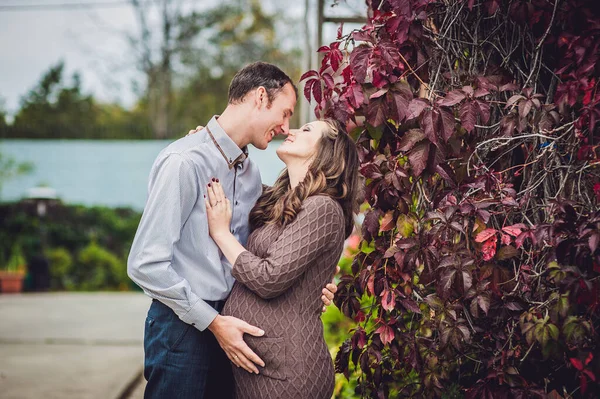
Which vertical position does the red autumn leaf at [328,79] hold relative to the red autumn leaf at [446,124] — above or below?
above

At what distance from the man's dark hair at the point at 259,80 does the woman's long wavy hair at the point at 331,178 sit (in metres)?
0.27

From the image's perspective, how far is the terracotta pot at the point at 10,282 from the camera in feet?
36.8

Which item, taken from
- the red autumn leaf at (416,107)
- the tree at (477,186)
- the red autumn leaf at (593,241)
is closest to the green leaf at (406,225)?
the tree at (477,186)

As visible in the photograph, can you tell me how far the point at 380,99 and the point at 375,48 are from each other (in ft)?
0.58

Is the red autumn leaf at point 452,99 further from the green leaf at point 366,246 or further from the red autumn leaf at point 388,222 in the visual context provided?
the green leaf at point 366,246

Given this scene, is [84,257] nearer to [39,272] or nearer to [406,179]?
[39,272]

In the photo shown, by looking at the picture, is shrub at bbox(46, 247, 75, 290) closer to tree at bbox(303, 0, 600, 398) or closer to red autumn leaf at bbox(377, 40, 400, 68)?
tree at bbox(303, 0, 600, 398)

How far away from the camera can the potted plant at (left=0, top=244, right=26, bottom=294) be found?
1123 cm

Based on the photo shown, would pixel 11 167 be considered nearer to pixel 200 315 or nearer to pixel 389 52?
pixel 200 315

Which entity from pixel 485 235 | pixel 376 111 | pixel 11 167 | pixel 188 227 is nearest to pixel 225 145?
pixel 188 227

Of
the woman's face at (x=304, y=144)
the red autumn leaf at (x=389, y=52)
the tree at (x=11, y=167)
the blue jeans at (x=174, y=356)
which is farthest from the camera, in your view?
the tree at (x=11, y=167)

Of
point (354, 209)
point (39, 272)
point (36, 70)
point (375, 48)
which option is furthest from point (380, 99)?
point (36, 70)

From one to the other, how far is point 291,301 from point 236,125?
77 centimetres

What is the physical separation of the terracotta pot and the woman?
33.4 ft
